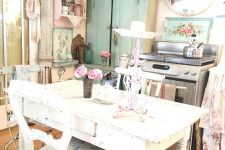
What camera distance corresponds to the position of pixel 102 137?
4.80ft

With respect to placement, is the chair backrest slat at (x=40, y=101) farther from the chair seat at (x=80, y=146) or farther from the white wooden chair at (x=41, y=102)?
the chair seat at (x=80, y=146)

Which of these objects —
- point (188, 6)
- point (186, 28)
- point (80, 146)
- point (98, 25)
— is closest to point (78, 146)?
point (80, 146)

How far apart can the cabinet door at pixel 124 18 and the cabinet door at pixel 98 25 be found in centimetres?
10

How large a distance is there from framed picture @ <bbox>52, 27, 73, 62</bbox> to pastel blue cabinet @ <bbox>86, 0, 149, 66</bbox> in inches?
14.8

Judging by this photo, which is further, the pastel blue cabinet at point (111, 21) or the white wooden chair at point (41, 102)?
the pastel blue cabinet at point (111, 21)

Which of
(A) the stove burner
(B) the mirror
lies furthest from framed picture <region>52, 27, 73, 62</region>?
(B) the mirror

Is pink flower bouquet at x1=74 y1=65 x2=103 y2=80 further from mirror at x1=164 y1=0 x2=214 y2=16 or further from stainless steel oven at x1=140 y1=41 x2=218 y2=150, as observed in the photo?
mirror at x1=164 y1=0 x2=214 y2=16

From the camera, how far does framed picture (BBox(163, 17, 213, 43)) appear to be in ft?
10.3

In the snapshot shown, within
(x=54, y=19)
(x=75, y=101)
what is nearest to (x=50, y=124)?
(x=75, y=101)

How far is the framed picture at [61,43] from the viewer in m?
3.60

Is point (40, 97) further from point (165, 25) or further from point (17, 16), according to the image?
point (165, 25)

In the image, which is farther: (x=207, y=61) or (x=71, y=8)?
(x=71, y=8)

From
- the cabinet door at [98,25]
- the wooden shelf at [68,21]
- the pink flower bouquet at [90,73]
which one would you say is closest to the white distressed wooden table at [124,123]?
the pink flower bouquet at [90,73]

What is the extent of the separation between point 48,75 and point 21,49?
0.50 meters
